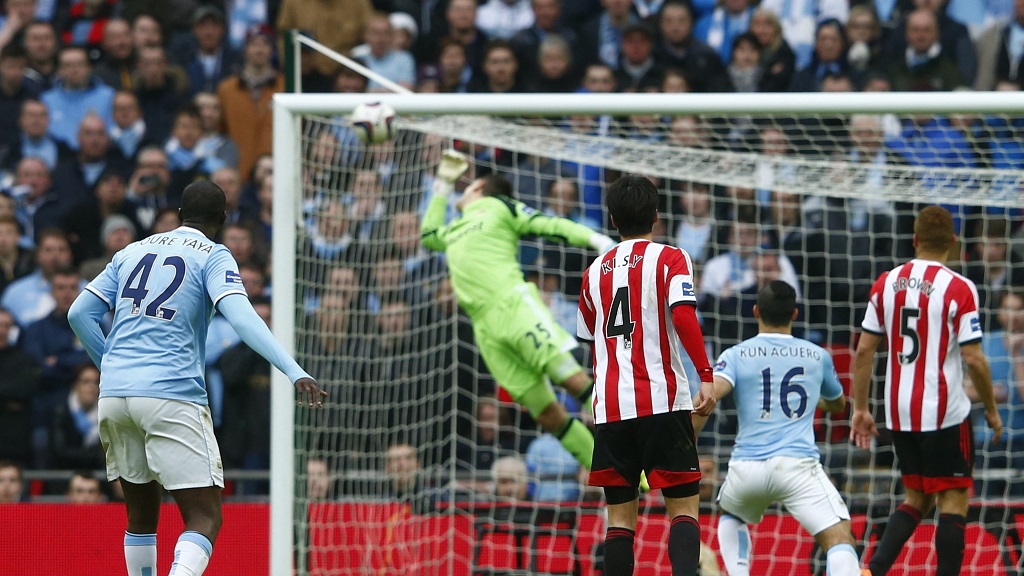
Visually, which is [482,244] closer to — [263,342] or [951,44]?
[263,342]

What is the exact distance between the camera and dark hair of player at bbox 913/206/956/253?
701 centimetres

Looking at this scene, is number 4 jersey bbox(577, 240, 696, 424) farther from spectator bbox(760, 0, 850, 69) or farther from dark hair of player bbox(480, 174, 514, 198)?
spectator bbox(760, 0, 850, 69)

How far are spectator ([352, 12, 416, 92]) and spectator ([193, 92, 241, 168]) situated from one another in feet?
4.13

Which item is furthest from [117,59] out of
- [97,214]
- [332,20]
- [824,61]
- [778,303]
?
[778,303]

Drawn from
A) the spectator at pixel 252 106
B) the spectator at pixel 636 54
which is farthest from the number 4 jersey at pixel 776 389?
the spectator at pixel 252 106

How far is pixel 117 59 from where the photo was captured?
1202 cm

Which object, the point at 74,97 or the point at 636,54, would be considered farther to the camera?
the point at 74,97

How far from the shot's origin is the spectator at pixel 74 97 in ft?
38.6

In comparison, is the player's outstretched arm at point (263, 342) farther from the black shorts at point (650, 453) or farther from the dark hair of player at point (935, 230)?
the dark hair of player at point (935, 230)

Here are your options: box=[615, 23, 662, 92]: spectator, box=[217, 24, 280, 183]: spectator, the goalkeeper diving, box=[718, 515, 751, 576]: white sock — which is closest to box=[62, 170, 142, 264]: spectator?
box=[217, 24, 280, 183]: spectator

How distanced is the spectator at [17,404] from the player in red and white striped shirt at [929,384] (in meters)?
6.12

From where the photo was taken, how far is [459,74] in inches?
456

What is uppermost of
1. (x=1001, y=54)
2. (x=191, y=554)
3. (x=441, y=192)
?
(x=1001, y=54)

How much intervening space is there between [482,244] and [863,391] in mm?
2566
